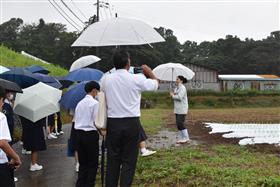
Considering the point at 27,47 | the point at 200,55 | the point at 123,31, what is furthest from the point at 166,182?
the point at 200,55

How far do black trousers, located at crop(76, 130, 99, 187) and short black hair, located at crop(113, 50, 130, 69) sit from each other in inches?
55.6

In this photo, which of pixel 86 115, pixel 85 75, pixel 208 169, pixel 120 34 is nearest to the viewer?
pixel 86 115

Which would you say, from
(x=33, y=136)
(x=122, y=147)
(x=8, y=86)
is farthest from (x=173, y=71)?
(x=122, y=147)

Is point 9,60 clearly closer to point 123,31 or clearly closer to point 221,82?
point 123,31

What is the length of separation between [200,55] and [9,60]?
59.0 metres

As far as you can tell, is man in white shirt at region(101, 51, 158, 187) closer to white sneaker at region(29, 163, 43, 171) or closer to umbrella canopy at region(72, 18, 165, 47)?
umbrella canopy at region(72, 18, 165, 47)

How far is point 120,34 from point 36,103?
2090mm

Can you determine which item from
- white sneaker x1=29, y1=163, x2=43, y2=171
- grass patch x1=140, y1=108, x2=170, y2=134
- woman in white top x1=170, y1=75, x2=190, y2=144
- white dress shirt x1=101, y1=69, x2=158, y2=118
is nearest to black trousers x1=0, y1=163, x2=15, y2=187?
white dress shirt x1=101, y1=69, x2=158, y2=118

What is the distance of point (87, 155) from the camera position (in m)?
5.84

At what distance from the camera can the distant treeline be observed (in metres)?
47.1

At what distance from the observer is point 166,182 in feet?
20.0

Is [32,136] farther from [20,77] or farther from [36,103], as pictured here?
[20,77]

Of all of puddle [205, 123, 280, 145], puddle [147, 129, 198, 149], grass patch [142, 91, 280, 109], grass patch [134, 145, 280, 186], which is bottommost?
grass patch [142, 91, 280, 109]

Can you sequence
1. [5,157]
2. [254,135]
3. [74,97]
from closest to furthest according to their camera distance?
[5,157], [74,97], [254,135]
